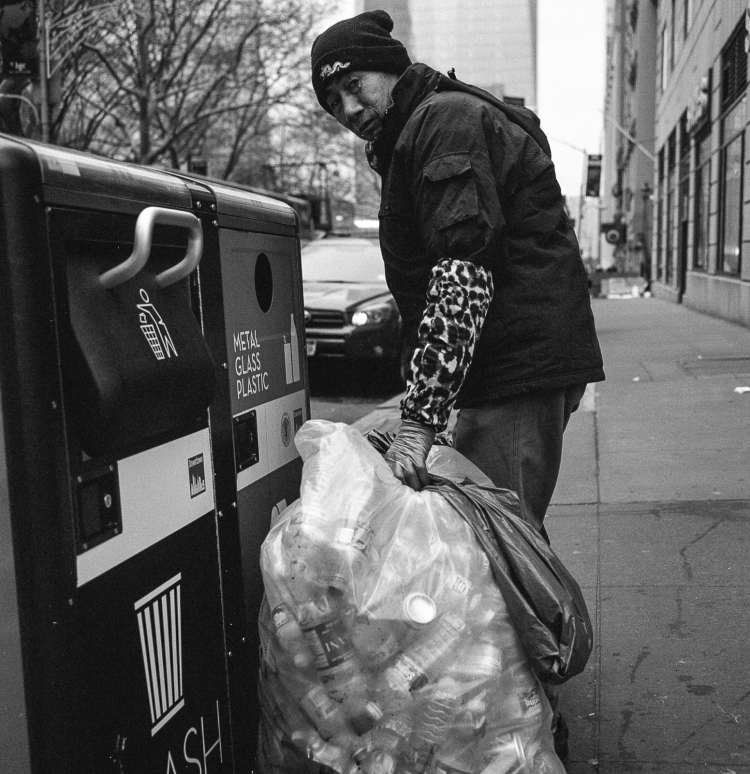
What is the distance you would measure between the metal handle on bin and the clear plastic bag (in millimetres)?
497

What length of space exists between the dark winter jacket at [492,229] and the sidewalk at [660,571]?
438 millimetres

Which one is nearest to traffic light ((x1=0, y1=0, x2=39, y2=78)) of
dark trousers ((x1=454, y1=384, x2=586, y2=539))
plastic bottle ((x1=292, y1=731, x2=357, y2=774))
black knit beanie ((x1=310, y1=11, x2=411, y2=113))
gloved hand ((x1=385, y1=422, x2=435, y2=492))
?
black knit beanie ((x1=310, y1=11, x2=411, y2=113))

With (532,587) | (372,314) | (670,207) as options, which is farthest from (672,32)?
(532,587)

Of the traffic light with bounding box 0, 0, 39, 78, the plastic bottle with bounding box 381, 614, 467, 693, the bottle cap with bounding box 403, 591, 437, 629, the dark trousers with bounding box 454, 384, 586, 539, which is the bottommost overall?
the plastic bottle with bounding box 381, 614, 467, 693

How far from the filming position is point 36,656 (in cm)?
156

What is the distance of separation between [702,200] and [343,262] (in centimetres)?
1198

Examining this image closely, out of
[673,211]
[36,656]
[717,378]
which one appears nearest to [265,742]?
[36,656]

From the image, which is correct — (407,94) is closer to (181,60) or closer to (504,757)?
(504,757)

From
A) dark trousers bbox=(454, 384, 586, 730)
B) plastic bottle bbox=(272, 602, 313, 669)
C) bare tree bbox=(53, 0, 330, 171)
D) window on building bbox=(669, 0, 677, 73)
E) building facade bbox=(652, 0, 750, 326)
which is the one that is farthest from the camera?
window on building bbox=(669, 0, 677, 73)

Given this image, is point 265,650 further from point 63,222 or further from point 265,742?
point 63,222

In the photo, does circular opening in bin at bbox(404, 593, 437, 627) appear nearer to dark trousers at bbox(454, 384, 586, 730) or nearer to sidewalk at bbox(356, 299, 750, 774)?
dark trousers at bbox(454, 384, 586, 730)

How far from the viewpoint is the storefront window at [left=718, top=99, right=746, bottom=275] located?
14.7m

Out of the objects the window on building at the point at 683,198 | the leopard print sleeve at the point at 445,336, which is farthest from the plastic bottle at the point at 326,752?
the window on building at the point at 683,198

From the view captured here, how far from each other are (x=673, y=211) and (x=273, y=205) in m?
27.0
